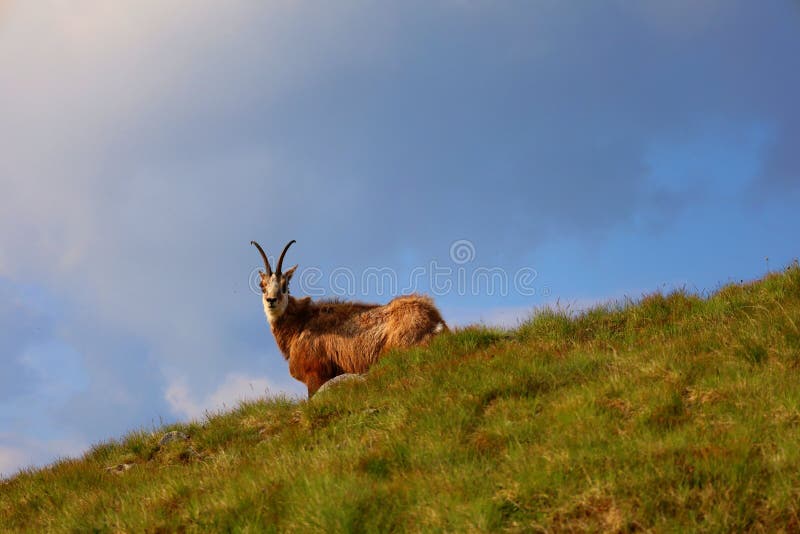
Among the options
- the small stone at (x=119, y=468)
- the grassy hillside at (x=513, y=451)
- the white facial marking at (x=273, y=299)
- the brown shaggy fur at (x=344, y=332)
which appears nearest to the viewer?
the grassy hillside at (x=513, y=451)

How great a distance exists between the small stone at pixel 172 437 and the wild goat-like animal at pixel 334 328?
4124 millimetres

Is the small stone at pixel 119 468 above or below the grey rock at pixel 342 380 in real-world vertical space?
below

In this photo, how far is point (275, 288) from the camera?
57.8 feet

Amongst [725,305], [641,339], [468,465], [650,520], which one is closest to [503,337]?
[641,339]

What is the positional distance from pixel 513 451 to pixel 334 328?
9903 millimetres

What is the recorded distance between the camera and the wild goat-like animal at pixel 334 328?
53.1 ft

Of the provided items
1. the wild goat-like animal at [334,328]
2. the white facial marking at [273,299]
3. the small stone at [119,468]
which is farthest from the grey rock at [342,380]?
the white facial marking at [273,299]

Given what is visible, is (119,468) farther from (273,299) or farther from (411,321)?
(411,321)

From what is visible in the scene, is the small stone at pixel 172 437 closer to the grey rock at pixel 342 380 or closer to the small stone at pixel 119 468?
the small stone at pixel 119 468

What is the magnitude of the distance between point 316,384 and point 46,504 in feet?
22.9

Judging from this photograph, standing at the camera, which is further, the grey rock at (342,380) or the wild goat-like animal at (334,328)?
the wild goat-like animal at (334,328)

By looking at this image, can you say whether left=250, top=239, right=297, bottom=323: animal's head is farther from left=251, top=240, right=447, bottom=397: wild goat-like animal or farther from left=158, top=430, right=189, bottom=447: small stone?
left=158, top=430, right=189, bottom=447: small stone

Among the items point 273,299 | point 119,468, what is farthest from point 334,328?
point 119,468

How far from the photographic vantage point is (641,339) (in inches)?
484
